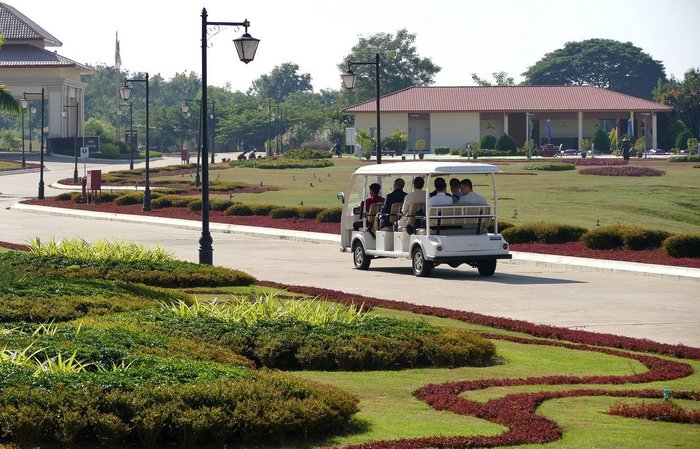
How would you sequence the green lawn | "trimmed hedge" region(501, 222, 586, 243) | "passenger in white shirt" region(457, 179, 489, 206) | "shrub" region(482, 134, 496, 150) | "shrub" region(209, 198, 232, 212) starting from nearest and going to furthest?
"passenger in white shirt" region(457, 179, 489, 206), "trimmed hedge" region(501, 222, 586, 243), the green lawn, "shrub" region(209, 198, 232, 212), "shrub" region(482, 134, 496, 150)

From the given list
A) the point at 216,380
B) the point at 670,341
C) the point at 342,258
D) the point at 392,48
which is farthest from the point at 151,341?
the point at 392,48

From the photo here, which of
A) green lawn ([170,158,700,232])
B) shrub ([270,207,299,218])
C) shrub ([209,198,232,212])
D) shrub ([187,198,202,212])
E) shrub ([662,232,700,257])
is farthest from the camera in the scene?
shrub ([187,198,202,212])

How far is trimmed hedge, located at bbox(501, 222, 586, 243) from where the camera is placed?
1143 inches

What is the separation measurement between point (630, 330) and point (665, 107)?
88704mm

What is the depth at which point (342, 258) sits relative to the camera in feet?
90.5

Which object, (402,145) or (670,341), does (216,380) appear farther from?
(402,145)

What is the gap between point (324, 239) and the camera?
3262cm

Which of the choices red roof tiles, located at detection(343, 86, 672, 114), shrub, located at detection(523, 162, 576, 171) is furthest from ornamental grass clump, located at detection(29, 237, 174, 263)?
red roof tiles, located at detection(343, 86, 672, 114)

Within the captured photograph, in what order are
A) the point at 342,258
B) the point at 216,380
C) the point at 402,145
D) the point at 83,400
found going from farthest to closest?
1. the point at 402,145
2. the point at 342,258
3. the point at 216,380
4. the point at 83,400

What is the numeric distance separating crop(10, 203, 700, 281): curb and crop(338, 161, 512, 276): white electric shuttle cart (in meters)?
2.38

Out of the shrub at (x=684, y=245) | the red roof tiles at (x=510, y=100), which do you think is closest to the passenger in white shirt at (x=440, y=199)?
the shrub at (x=684, y=245)

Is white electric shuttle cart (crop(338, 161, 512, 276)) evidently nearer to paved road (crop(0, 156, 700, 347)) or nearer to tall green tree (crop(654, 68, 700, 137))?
paved road (crop(0, 156, 700, 347))

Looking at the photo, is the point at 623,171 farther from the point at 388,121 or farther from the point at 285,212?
the point at 388,121

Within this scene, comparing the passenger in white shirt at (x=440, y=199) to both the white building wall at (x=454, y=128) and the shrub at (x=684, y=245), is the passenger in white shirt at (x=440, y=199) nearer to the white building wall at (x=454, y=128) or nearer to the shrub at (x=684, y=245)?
the shrub at (x=684, y=245)
